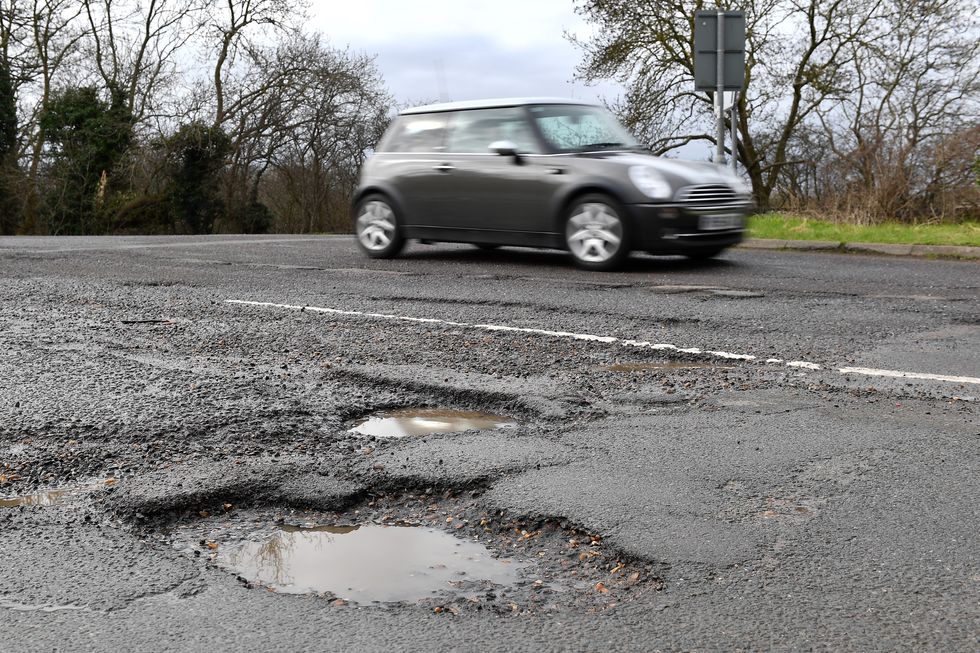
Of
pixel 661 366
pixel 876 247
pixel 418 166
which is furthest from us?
pixel 876 247

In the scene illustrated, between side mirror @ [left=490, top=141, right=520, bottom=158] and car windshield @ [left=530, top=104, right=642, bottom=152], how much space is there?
0.34 metres

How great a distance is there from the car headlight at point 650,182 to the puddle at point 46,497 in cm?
722

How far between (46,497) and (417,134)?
8682 mm

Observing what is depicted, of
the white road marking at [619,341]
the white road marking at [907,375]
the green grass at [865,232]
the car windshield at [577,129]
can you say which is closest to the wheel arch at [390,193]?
the car windshield at [577,129]

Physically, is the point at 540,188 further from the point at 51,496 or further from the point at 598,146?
the point at 51,496

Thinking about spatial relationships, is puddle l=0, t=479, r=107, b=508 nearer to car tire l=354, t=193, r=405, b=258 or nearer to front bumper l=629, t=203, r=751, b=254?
front bumper l=629, t=203, r=751, b=254

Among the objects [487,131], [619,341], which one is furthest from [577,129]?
[619,341]

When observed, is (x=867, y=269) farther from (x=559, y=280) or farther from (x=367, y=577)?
(x=367, y=577)

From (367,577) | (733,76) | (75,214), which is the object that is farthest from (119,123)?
(367,577)

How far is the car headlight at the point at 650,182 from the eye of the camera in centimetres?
996

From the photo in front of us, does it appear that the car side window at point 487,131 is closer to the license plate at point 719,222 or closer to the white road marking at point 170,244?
the license plate at point 719,222

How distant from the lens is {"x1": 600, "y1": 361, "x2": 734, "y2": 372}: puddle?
5514 millimetres

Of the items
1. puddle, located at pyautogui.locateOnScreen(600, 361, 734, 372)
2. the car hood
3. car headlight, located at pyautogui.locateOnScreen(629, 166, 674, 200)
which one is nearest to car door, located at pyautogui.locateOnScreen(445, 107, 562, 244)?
the car hood

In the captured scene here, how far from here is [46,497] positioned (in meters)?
3.51
